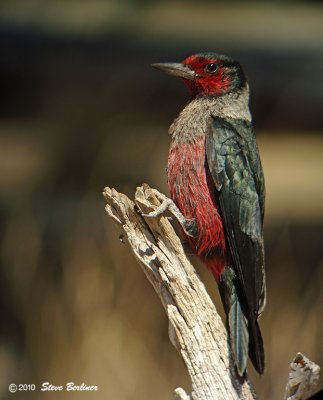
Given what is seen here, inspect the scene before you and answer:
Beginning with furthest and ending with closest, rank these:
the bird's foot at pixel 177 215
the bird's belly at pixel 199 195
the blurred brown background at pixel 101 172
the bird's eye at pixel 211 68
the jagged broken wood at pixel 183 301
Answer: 1. the blurred brown background at pixel 101 172
2. the bird's eye at pixel 211 68
3. the bird's belly at pixel 199 195
4. the bird's foot at pixel 177 215
5. the jagged broken wood at pixel 183 301

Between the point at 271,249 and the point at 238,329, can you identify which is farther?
the point at 271,249

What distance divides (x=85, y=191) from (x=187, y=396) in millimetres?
1148

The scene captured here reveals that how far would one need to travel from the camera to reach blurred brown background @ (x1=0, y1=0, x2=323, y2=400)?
3.32 metres

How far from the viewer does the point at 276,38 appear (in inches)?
139

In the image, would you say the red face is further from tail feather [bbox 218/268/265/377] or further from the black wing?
tail feather [bbox 218/268/265/377]

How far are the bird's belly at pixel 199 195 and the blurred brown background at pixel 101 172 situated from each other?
0.44 meters

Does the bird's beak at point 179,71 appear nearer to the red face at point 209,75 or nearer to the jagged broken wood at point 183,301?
the red face at point 209,75

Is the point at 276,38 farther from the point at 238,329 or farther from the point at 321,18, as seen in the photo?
the point at 238,329

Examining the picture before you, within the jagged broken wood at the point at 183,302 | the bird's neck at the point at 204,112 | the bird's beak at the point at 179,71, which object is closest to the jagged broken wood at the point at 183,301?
the jagged broken wood at the point at 183,302

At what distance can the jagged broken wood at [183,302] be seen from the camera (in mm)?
2572

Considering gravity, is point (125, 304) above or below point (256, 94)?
below

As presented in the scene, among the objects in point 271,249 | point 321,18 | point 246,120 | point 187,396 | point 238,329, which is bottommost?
point 187,396

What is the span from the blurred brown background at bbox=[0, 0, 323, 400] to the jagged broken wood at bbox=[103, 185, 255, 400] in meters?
0.62

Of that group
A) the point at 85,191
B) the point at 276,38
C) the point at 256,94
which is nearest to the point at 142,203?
the point at 85,191
